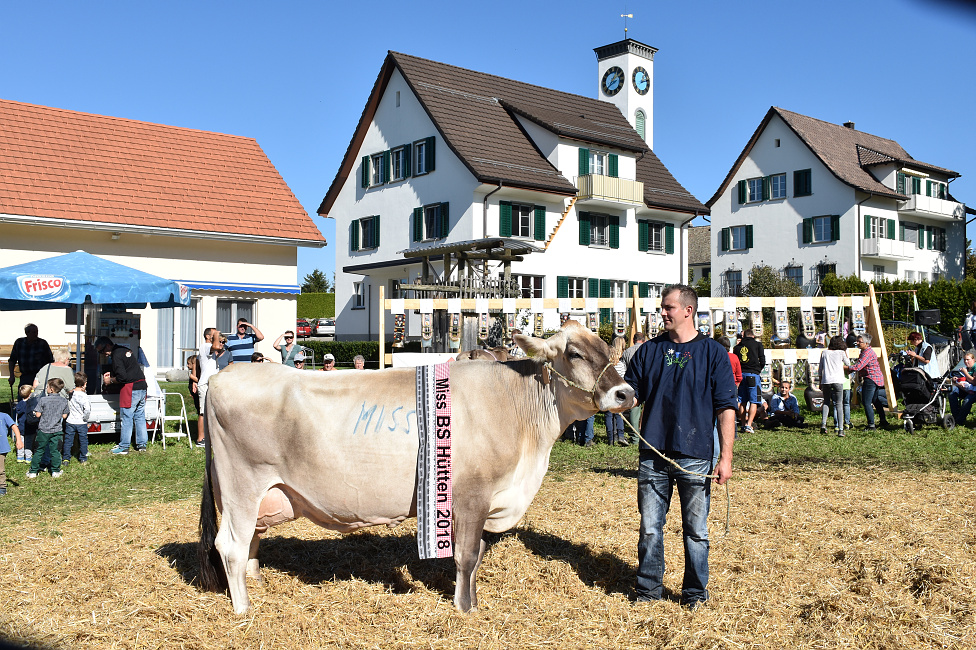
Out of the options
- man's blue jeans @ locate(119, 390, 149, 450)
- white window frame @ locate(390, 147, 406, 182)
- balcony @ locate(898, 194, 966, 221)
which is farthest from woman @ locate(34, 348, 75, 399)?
balcony @ locate(898, 194, 966, 221)

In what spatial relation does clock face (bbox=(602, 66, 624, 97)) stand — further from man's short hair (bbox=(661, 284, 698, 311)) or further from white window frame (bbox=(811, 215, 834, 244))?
man's short hair (bbox=(661, 284, 698, 311))

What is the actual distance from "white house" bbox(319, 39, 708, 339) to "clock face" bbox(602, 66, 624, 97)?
7050mm

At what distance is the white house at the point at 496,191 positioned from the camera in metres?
31.8

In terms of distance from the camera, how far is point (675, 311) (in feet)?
16.6

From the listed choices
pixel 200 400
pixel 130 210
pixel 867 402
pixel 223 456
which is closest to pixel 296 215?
pixel 130 210

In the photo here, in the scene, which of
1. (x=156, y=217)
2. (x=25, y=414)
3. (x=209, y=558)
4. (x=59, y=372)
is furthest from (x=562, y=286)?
(x=209, y=558)

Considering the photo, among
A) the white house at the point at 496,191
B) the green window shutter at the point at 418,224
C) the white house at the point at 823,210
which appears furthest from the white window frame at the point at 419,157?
the white house at the point at 823,210

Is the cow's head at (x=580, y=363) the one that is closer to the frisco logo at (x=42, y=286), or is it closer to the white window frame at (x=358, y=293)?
the frisco logo at (x=42, y=286)

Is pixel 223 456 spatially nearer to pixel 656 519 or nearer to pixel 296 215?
pixel 656 519

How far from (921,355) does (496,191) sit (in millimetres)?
18796

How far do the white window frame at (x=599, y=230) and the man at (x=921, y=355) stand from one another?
20437 millimetres

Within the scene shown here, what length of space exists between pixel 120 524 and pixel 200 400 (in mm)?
4983

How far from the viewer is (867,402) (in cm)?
1319

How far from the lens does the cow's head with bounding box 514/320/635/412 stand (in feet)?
16.7
